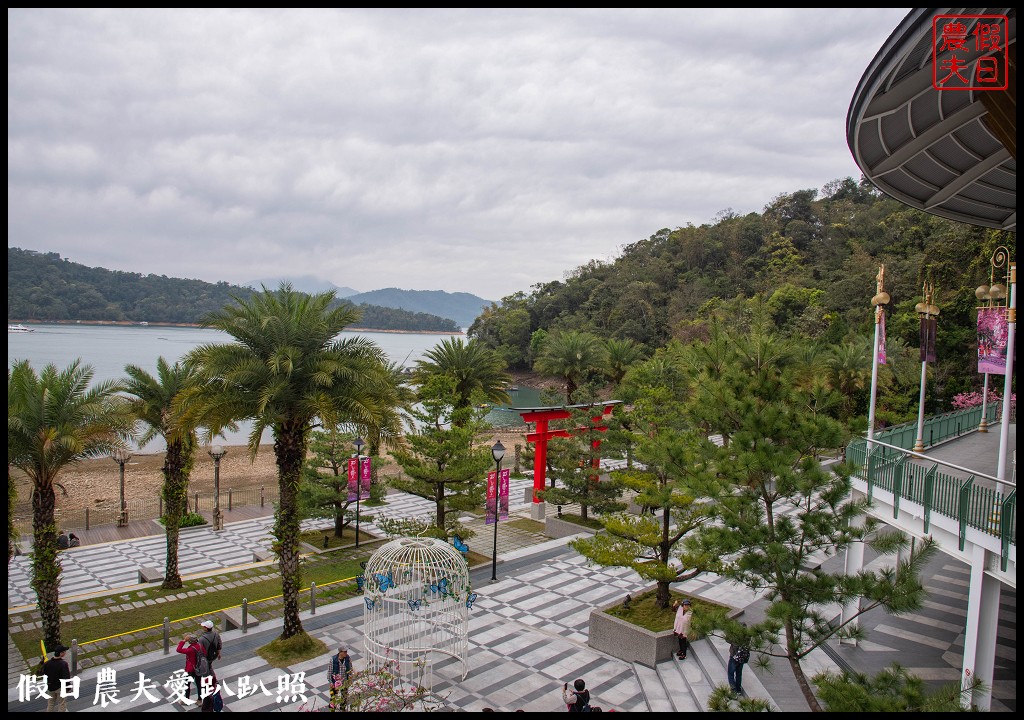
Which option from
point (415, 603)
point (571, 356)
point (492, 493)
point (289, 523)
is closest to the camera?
point (415, 603)

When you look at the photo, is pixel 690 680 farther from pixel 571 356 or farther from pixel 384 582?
pixel 571 356

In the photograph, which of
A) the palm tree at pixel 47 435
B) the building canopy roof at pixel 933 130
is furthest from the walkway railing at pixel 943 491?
the palm tree at pixel 47 435

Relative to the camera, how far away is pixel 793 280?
53.8m

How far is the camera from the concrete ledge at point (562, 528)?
21.2 metres

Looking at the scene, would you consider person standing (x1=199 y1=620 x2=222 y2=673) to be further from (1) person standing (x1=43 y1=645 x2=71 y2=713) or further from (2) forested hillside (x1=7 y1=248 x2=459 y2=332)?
(2) forested hillside (x1=7 y1=248 x2=459 y2=332)

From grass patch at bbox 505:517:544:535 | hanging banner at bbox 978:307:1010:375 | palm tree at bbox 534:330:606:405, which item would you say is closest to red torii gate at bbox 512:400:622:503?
grass patch at bbox 505:517:544:535

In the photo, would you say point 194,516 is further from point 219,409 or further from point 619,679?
point 619,679

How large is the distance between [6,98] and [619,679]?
12.1 m

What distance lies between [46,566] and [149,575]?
16.9ft

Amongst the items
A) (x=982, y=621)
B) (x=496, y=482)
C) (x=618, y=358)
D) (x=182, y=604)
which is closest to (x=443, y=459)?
(x=496, y=482)

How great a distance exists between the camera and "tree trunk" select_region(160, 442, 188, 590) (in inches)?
632

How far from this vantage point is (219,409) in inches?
493

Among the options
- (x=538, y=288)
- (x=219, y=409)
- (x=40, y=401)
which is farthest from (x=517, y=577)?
(x=538, y=288)

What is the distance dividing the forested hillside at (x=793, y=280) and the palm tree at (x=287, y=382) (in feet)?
82.4
